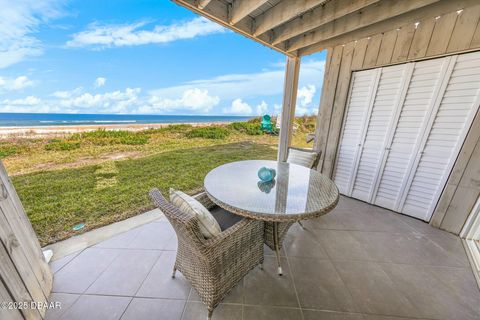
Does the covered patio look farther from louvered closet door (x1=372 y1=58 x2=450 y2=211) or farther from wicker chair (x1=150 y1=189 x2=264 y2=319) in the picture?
wicker chair (x1=150 y1=189 x2=264 y2=319)

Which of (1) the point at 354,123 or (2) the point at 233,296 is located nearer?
(2) the point at 233,296

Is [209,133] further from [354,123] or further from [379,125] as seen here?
[379,125]

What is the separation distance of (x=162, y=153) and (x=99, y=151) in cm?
177

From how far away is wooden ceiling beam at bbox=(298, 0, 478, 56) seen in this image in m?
1.68

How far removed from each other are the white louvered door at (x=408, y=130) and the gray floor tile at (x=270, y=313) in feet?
7.22

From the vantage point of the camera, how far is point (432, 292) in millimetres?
1303

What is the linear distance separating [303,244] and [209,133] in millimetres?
6539

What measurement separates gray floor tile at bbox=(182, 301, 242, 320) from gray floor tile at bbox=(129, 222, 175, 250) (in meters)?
0.67

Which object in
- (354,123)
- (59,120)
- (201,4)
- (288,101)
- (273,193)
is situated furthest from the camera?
(59,120)

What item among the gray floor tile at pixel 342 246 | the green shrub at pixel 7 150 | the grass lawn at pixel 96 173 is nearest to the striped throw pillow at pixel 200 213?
the gray floor tile at pixel 342 246

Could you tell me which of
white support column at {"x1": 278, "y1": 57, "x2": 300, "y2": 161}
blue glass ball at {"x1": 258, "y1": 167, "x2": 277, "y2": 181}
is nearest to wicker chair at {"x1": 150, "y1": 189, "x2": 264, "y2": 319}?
blue glass ball at {"x1": 258, "y1": 167, "x2": 277, "y2": 181}

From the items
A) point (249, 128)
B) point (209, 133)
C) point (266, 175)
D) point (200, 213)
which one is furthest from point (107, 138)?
point (200, 213)

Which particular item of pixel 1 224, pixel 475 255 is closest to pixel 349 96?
pixel 475 255

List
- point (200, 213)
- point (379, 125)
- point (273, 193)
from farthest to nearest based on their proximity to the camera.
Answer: point (379, 125) < point (273, 193) < point (200, 213)
